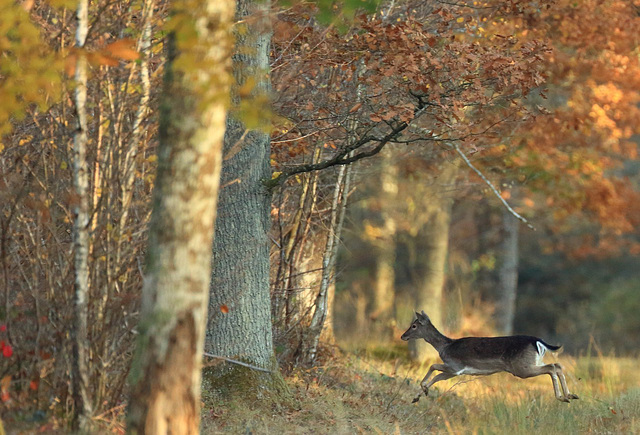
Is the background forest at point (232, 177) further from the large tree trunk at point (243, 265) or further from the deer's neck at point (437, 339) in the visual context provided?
the deer's neck at point (437, 339)

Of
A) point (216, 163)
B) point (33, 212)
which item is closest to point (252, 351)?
point (33, 212)

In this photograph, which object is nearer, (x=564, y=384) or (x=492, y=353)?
(x=564, y=384)

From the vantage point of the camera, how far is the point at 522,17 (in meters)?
12.4

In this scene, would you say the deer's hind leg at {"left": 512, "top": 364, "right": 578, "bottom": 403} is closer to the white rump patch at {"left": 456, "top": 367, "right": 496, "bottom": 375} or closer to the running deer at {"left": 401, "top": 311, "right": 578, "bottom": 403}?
the running deer at {"left": 401, "top": 311, "right": 578, "bottom": 403}

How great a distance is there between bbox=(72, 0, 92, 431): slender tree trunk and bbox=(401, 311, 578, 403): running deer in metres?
4.16

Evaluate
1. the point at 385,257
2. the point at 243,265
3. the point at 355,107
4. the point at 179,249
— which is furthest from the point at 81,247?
the point at 385,257

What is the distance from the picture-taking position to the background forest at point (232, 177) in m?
5.45

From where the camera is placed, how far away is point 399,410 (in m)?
9.23

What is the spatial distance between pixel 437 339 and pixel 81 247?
5.57m

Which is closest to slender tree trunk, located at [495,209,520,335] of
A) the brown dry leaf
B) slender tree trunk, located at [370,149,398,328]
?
slender tree trunk, located at [370,149,398,328]

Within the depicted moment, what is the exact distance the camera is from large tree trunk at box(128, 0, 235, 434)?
17.7 ft

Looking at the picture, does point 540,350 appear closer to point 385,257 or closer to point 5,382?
point 5,382

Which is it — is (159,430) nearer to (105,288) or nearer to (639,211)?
(105,288)

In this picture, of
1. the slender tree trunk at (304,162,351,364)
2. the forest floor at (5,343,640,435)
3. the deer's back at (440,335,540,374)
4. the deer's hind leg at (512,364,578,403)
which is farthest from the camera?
the slender tree trunk at (304,162,351,364)
